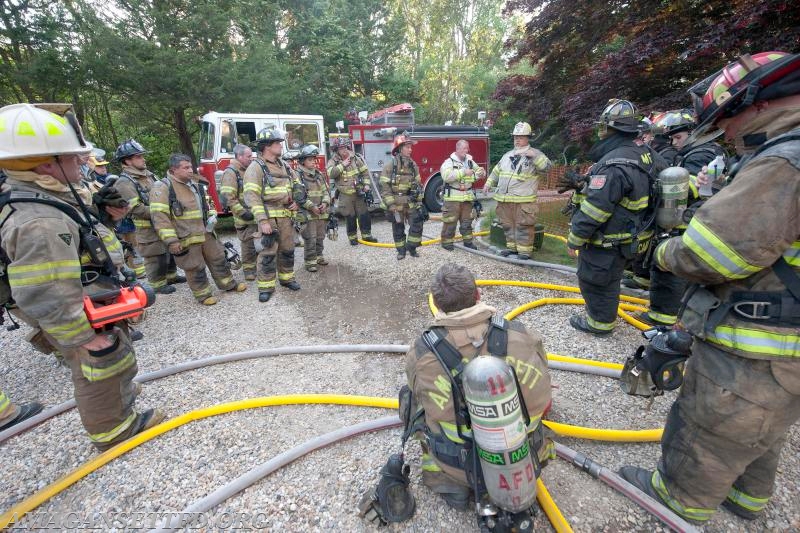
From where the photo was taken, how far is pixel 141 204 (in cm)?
478

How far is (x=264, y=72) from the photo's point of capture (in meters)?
11.4

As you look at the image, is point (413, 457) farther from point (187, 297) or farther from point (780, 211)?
point (187, 297)

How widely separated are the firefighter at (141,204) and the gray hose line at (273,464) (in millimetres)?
3911

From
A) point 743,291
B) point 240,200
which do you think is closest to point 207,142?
point 240,200

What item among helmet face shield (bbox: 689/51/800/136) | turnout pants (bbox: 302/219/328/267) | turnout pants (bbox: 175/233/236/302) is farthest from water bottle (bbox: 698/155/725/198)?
turnout pants (bbox: 175/233/236/302)

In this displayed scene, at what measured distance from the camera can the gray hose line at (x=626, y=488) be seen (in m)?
1.81

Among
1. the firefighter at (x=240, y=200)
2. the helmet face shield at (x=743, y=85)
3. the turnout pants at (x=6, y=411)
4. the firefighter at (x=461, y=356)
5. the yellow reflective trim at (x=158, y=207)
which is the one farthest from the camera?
the firefighter at (x=240, y=200)

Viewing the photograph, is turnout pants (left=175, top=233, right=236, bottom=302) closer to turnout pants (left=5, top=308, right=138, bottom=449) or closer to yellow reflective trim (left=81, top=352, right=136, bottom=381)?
turnout pants (left=5, top=308, right=138, bottom=449)

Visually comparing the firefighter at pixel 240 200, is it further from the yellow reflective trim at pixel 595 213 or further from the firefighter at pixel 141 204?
the yellow reflective trim at pixel 595 213

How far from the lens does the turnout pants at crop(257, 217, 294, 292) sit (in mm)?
5094

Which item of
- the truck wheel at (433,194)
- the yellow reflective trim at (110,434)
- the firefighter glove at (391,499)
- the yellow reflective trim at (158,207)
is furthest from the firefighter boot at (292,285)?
the truck wheel at (433,194)

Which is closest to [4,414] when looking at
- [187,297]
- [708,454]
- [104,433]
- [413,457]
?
[104,433]

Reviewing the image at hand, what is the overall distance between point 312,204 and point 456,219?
8.07ft

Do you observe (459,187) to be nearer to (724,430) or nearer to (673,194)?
(673,194)
